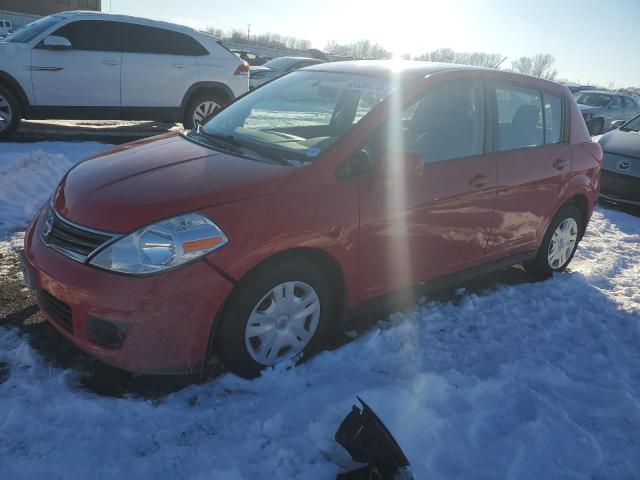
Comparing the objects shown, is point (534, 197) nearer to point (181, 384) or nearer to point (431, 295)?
point (431, 295)

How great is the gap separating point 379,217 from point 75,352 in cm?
187

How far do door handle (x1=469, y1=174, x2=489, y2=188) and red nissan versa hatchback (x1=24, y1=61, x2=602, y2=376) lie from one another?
0.5 inches

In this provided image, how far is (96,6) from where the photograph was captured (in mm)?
48875

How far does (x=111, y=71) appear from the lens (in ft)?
26.5

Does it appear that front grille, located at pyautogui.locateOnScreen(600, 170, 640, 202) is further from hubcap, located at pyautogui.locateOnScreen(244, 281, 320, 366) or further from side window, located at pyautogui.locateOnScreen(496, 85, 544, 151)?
hubcap, located at pyautogui.locateOnScreen(244, 281, 320, 366)

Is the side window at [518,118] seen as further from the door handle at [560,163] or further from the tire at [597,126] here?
the tire at [597,126]

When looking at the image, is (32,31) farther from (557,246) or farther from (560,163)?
(557,246)

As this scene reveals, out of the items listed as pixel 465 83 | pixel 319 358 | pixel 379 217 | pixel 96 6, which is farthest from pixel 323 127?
pixel 96 6

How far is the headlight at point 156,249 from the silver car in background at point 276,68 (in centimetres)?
1281

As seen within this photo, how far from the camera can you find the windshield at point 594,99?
1793 centimetres

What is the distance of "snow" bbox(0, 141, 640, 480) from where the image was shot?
217cm

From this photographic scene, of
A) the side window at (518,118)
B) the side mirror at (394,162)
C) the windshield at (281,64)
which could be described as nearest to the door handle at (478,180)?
the side window at (518,118)

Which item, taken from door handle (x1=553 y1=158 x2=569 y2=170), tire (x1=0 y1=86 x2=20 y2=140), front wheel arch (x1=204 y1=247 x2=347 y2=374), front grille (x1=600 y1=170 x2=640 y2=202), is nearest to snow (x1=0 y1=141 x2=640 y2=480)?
front wheel arch (x1=204 y1=247 x2=347 y2=374)

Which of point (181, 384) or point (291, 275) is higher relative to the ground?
point (291, 275)
